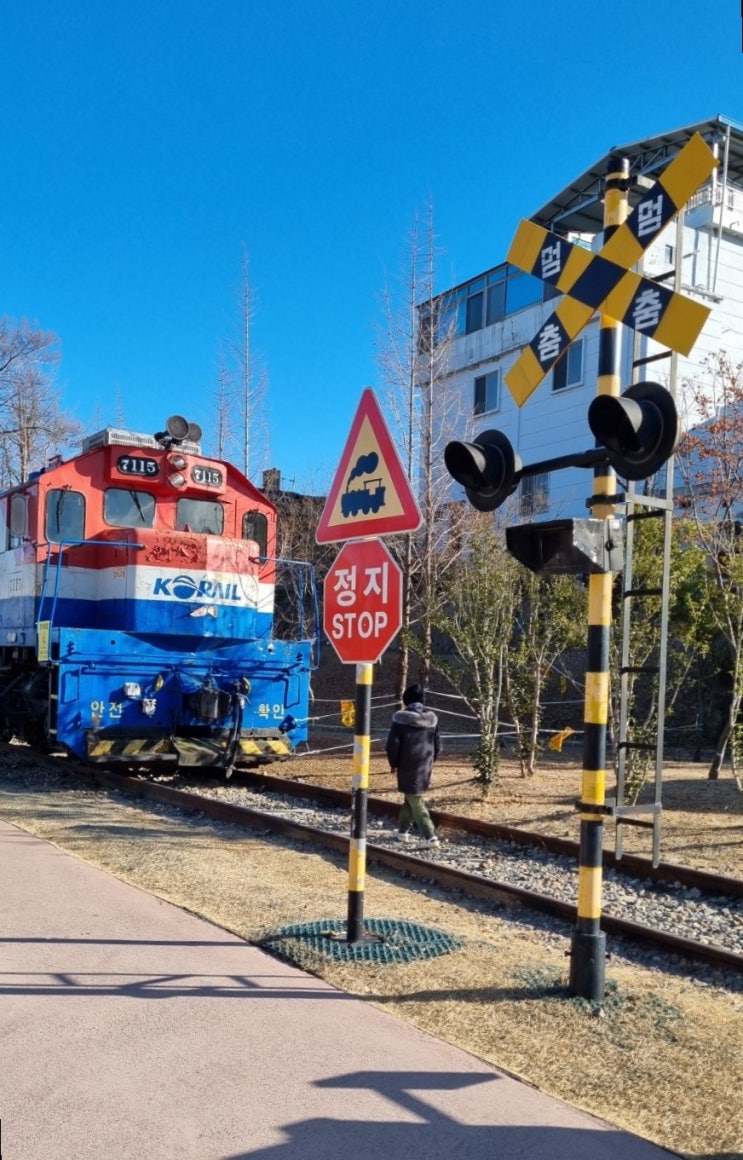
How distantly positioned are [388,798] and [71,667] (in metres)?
3.94

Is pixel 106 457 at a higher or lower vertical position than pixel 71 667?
higher

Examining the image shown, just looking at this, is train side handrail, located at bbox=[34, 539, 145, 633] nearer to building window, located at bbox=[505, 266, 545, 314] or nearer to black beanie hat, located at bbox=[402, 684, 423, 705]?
black beanie hat, located at bbox=[402, 684, 423, 705]

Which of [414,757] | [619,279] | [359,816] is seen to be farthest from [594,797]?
[414,757]

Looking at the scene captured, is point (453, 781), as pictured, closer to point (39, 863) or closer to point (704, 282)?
point (39, 863)

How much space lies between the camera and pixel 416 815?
955cm

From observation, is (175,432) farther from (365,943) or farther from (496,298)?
(496,298)

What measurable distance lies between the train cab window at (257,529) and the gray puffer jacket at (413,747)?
13.6 ft

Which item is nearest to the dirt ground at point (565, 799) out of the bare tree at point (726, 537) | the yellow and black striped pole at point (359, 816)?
the bare tree at point (726, 537)

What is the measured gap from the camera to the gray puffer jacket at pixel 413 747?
9.44 m

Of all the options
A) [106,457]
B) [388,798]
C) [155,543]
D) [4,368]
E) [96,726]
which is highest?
[4,368]

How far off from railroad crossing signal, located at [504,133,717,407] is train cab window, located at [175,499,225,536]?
307 inches

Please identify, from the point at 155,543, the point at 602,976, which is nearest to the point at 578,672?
the point at 155,543

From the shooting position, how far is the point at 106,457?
12039 millimetres

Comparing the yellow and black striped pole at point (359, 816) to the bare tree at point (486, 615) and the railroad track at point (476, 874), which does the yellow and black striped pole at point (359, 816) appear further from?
the bare tree at point (486, 615)
